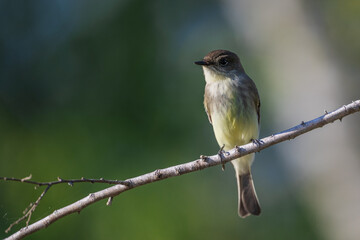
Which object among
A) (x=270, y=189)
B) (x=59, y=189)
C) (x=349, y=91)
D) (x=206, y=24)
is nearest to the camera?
(x=59, y=189)

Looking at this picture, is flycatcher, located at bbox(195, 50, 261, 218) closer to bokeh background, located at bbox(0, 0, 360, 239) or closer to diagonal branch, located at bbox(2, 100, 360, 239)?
diagonal branch, located at bbox(2, 100, 360, 239)

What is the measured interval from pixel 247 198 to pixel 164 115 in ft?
6.65

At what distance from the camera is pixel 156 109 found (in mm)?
7527

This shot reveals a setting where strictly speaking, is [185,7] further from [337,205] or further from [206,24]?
[337,205]

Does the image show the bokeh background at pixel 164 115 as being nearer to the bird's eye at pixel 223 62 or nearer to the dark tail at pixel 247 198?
the dark tail at pixel 247 198

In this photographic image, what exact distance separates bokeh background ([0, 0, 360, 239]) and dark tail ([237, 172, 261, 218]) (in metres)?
0.67

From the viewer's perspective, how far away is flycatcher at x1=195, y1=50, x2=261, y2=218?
5055 millimetres

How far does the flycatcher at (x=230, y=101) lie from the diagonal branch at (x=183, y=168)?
91cm

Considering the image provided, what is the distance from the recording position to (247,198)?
5887mm

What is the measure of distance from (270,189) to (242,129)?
3804 mm

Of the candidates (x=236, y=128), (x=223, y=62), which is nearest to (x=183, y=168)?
(x=236, y=128)

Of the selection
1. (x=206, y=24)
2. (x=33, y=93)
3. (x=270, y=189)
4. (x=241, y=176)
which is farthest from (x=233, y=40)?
(x=241, y=176)

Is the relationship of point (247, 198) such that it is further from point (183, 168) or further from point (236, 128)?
point (183, 168)

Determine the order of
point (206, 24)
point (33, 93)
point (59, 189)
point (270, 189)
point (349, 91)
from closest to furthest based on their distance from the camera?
point (59, 189)
point (349, 91)
point (33, 93)
point (270, 189)
point (206, 24)
